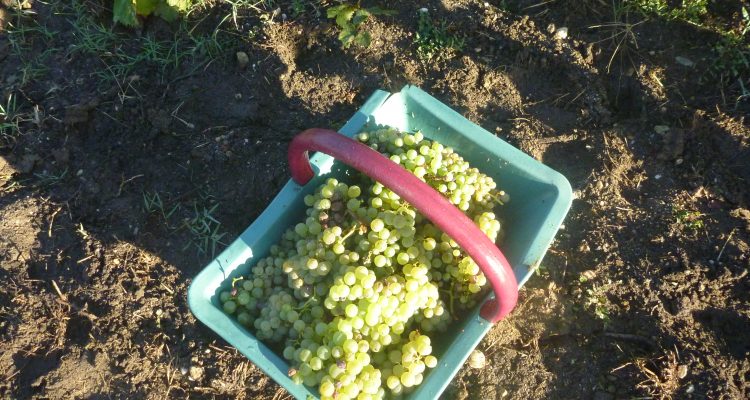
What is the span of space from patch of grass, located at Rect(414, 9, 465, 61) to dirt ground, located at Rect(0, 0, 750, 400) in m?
0.04

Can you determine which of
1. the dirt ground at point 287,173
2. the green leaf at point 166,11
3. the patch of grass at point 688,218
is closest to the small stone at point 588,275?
the dirt ground at point 287,173

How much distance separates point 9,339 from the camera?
2582 mm

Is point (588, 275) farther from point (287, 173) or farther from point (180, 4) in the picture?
point (180, 4)

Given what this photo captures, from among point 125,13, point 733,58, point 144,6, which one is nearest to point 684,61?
point 733,58

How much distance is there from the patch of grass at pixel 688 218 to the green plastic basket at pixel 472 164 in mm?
954

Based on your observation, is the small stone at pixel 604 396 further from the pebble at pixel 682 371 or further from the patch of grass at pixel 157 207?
the patch of grass at pixel 157 207

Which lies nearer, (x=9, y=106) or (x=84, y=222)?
(x=84, y=222)

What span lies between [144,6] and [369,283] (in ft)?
7.36

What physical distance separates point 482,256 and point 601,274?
1229 mm

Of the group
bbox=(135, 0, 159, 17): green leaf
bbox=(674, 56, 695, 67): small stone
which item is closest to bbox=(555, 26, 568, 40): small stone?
bbox=(674, 56, 695, 67): small stone

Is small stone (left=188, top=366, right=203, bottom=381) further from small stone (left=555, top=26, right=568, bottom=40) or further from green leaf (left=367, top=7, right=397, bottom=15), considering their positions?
small stone (left=555, top=26, right=568, bottom=40)

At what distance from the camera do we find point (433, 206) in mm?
1542

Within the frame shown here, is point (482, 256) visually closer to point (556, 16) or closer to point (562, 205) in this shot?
point (562, 205)

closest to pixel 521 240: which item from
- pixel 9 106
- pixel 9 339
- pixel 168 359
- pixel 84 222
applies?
pixel 168 359
